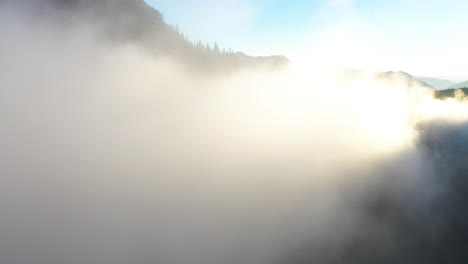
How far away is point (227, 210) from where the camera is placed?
35875mm

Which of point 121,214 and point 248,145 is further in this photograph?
point 248,145

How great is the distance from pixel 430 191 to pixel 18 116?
42.9m

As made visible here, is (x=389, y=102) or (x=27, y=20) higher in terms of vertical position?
(x=27, y=20)

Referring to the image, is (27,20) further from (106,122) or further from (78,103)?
(106,122)

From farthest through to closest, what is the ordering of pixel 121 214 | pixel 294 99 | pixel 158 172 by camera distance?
pixel 294 99
pixel 158 172
pixel 121 214

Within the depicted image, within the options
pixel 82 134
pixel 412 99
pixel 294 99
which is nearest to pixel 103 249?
pixel 82 134

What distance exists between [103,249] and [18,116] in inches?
703

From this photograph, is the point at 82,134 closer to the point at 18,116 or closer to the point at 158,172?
the point at 18,116

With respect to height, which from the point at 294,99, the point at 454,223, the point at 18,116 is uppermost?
the point at 294,99

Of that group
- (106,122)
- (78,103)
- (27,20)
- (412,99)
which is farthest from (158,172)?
(412,99)

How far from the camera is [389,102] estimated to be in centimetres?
4997

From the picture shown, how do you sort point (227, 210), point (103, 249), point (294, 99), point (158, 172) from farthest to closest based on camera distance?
point (294, 99) < point (158, 172) < point (227, 210) < point (103, 249)

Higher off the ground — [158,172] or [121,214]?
[158,172]

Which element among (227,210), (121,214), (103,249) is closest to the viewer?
(103,249)
